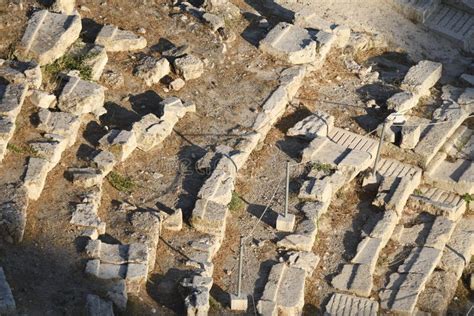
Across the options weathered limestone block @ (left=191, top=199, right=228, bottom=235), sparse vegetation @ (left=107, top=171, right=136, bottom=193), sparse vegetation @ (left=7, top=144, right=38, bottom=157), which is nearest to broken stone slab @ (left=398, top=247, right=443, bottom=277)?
weathered limestone block @ (left=191, top=199, right=228, bottom=235)

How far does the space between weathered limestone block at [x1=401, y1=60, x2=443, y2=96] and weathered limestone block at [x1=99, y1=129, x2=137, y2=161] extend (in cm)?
614

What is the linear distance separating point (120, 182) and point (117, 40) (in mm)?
3852

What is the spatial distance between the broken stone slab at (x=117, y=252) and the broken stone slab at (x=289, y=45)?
6532 mm

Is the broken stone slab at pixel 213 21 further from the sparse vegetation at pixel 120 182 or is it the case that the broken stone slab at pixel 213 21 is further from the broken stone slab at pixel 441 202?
the broken stone slab at pixel 441 202

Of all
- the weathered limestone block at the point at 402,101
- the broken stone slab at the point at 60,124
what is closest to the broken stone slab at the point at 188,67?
the broken stone slab at the point at 60,124

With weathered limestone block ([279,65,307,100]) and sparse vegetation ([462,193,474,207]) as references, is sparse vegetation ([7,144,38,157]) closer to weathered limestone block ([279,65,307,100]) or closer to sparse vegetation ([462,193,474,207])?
weathered limestone block ([279,65,307,100])

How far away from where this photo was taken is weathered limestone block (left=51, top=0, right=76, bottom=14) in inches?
859

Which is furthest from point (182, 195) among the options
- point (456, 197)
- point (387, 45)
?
point (387, 45)

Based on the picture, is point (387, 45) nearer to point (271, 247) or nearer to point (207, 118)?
point (207, 118)

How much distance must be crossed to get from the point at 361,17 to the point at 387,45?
39.8 inches

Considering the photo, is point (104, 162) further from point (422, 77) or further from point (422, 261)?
point (422, 77)

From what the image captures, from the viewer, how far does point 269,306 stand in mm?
17250

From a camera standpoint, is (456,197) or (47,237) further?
(456,197)

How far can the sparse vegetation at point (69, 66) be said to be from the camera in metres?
20.5
